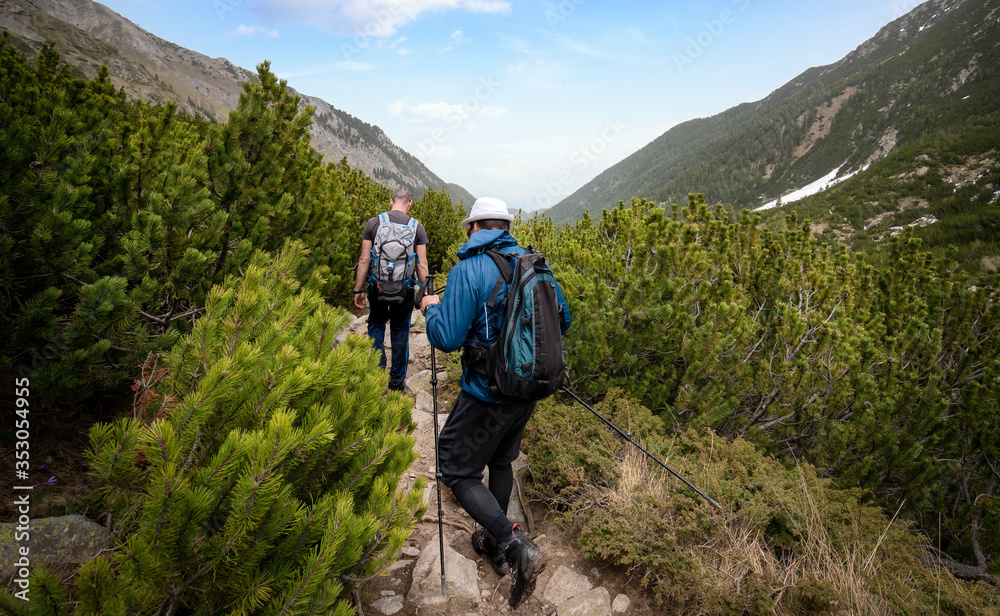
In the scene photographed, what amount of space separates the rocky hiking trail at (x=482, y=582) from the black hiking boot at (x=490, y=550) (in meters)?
0.06

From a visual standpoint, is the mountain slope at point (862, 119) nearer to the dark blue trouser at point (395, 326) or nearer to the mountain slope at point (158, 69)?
the mountain slope at point (158, 69)

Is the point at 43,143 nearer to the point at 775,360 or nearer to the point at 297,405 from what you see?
the point at 297,405

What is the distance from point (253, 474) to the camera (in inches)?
49.1

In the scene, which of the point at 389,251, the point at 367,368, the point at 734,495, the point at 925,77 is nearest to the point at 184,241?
the point at 367,368

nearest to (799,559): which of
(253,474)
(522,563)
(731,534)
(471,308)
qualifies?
(731,534)

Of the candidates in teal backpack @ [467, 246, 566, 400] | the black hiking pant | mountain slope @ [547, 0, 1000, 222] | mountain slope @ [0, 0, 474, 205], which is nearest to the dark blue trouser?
the black hiking pant

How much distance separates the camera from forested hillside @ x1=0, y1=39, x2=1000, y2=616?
4.54 feet

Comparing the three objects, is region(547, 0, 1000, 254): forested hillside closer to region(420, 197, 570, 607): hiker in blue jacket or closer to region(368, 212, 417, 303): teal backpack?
region(368, 212, 417, 303): teal backpack

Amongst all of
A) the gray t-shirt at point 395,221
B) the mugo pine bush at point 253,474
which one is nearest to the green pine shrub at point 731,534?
the mugo pine bush at point 253,474

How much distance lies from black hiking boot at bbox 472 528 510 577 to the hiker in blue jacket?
0.90ft

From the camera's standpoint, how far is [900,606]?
2.27 meters

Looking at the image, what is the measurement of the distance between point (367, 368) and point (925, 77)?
446 ft

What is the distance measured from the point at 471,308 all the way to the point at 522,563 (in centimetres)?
150

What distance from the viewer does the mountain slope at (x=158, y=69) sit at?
102 metres
